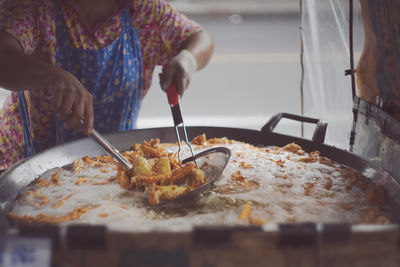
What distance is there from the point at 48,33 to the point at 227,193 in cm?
122

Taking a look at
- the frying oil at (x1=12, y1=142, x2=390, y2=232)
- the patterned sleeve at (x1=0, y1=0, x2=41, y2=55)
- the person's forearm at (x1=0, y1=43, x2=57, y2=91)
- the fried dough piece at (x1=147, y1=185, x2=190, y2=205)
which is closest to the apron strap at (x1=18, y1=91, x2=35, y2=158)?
the patterned sleeve at (x1=0, y1=0, x2=41, y2=55)

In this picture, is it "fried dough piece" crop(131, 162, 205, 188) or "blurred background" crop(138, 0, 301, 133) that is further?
"blurred background" crop(138, 0, 301, 133)

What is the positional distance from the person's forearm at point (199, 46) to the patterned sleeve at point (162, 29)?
0.05 m

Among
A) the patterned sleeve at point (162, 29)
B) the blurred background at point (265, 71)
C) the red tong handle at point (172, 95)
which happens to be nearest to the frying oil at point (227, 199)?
the red tong handle at point (172, 95)

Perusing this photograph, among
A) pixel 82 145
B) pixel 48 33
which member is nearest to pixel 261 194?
pixel 82 145

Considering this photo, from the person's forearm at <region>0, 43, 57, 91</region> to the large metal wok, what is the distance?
27 centimetres

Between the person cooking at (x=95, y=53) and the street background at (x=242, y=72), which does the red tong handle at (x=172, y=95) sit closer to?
the person cooking at (x=95, y=53)

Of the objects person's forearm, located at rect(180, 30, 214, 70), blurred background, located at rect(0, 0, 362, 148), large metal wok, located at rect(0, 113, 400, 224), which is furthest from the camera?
person's forearm, located at rect(180, 30, 214, 70)

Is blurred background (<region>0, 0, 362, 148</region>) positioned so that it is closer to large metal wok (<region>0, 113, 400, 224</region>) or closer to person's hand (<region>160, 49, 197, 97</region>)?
large metal wok (<region>0, 113, 400, 224</region>)

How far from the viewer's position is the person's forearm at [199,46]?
1.92 m

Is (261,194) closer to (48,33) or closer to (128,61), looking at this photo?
(128,61)

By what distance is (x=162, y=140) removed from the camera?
1646 mm

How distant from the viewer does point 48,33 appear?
168cm

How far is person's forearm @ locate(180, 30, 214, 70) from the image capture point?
192 centimetres
